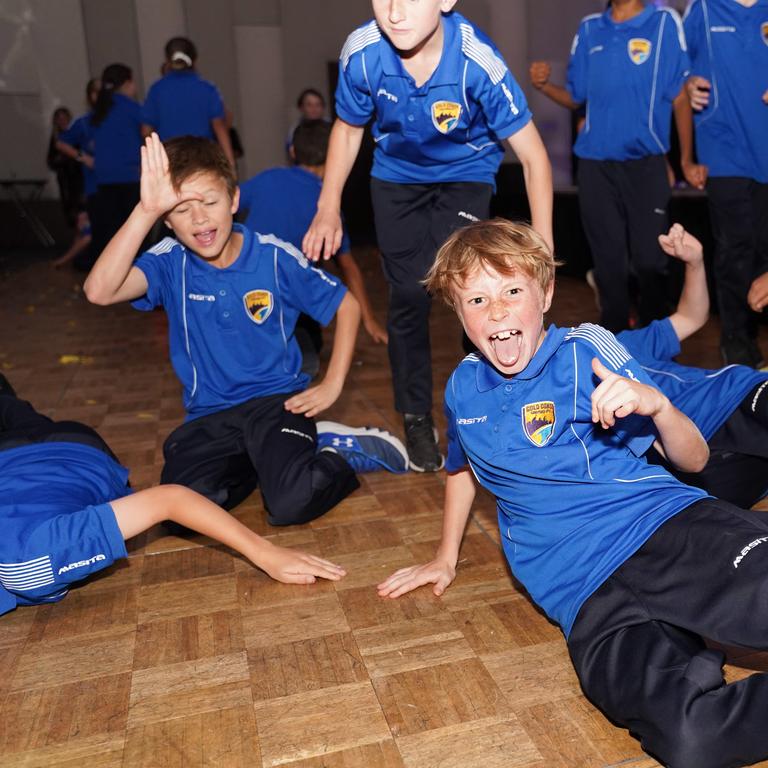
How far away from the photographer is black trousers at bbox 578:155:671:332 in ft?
10.1

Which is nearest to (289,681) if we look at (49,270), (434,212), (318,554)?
(318,554)

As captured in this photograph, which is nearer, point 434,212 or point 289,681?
point 289,681

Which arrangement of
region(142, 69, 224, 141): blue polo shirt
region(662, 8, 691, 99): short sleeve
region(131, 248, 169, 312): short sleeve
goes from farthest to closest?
region(142, 69, 224, 141): blue polo shirt → region(662, 8, 691, 99): short sleeve → region(131, 248, 169, 312): short sleeve

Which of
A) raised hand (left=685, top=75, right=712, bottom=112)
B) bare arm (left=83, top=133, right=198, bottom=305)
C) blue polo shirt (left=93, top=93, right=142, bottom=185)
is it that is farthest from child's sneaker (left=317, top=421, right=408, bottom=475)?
blue polo shirt (left=93, top=93, right=142, bottom=185)

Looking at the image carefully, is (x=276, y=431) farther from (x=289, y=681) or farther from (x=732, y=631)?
(x=732, y=631)

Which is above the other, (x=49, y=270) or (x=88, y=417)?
(x=88, y=417)

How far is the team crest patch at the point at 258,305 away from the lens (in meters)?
2.26

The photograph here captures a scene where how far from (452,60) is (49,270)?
7055 millimetres

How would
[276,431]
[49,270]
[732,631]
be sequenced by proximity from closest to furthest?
[732,631] < [276,431] < [49,270]

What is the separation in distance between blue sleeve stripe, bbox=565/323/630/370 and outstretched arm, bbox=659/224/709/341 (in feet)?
1.96

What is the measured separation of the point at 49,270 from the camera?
8.17 metres

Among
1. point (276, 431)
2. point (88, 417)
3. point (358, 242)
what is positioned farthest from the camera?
point (358, 242)

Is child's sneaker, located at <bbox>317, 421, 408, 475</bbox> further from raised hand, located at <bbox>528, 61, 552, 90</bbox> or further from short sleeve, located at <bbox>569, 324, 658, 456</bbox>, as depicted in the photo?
raised hand, located at <bbox>528, 61, 552, 90</bbox>

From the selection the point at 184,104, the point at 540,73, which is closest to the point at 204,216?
the point at 540,73
